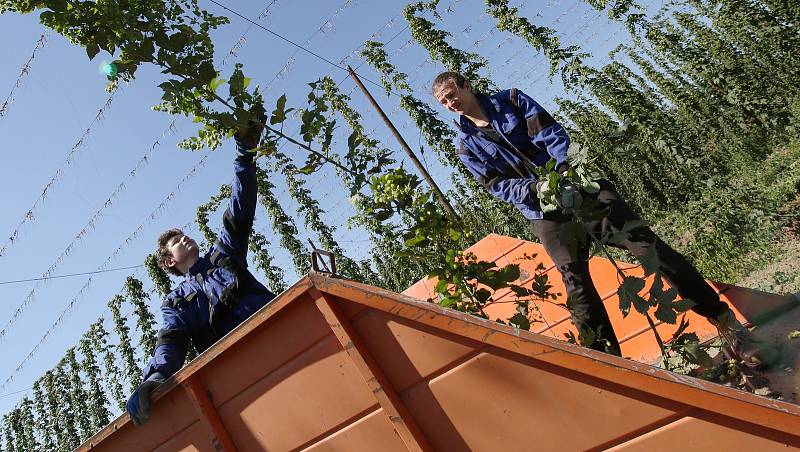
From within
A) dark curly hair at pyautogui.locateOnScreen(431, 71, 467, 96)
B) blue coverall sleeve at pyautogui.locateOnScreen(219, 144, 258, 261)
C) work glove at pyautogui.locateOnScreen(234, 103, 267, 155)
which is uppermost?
work glove at pyautogui.locateOnScreen(234, 103, 267, 155)

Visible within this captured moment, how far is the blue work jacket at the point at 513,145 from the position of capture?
2740 millimetres

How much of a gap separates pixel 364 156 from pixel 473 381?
1579mm

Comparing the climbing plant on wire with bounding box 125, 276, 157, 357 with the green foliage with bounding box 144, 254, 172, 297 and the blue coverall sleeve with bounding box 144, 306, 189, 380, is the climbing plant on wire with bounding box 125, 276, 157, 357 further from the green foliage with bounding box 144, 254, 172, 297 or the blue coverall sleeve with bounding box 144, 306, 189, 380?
the blue coverall sleeve with bounding box 144, 306, 189, 380

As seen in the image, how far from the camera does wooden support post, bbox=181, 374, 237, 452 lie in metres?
2.02

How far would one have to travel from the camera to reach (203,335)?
3.17m

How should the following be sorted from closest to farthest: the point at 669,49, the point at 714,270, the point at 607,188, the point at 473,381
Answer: the point at 473,381 < the point at 607,188 < the point at 714,270 < the point at 669,49

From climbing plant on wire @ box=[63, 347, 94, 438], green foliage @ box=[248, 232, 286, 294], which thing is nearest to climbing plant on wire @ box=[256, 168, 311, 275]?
green foliage @ box=[248, 232, 286, 294]

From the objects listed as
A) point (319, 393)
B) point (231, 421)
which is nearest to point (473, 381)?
point (319, 393)

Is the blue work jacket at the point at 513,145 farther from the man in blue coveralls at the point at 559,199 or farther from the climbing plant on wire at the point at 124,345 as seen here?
the climbing plant on wire at the point at 124,345

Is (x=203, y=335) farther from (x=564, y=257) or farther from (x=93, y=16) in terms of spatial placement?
(x=564, y=257)

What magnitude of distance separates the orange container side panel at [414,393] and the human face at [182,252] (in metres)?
1.14

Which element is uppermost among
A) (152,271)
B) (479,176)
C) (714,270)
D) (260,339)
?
(152,271)

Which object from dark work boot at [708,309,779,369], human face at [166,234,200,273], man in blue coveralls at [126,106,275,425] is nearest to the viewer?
dark work boot at [708,309,779,369]

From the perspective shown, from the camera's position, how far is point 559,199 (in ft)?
7.58
